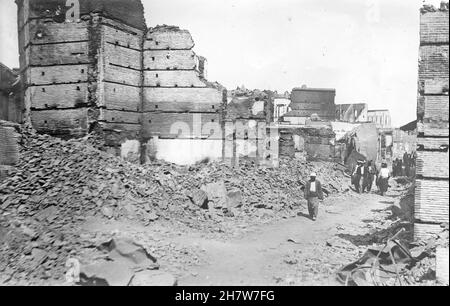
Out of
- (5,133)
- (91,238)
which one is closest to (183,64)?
(5,133)

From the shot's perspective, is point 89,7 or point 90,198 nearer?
point 90,198

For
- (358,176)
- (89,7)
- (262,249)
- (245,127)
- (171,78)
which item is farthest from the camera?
(358,176)

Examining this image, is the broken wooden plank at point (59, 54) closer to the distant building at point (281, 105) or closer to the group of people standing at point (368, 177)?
Answer: the group of people standing at point (368, 177)

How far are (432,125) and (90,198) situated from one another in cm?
809

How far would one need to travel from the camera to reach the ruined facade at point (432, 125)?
726 cm

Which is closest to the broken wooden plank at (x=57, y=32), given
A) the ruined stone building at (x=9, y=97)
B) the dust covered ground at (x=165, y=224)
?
the dust covered ground at (x=165, y=224)

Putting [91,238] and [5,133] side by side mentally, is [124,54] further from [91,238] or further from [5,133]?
[91,238]

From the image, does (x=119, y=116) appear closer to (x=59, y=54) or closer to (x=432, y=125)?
(x=59, y=54)

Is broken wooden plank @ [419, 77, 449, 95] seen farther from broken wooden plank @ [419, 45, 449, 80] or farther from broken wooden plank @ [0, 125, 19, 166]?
broken wooden plank @ [0, 125, 19, 166]

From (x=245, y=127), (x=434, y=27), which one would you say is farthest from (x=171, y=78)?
(x=434, y=27)

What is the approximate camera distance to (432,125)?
737 cm

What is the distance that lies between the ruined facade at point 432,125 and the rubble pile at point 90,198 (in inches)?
192

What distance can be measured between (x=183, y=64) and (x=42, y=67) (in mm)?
4840

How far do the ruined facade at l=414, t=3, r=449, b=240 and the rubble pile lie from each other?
16.0 feet
